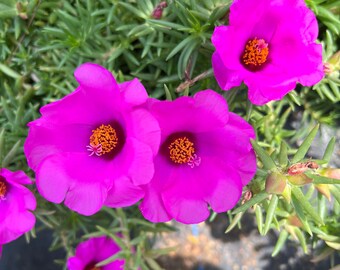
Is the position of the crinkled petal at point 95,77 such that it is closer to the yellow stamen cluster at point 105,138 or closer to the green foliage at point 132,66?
the yellow stamen cluster at point 105,138

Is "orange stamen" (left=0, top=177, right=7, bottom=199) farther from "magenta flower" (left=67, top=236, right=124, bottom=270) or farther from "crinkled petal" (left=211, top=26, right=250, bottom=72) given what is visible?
Result: "crinkled petal" (left=211, top=26, right=250, bottom=72)

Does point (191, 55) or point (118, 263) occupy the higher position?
point (191, 55)

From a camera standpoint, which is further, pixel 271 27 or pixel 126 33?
pixel 126 33

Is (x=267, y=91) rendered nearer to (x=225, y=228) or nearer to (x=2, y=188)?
(x=2, y=188)

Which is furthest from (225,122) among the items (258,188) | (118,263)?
(118,263)

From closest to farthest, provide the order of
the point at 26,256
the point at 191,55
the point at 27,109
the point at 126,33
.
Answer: the point at 191,55, the point at 126,33, the point at 27,109, the point at 26,256

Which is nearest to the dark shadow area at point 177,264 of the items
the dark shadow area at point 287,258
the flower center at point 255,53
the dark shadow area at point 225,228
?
the dark shadow area at point 225,228

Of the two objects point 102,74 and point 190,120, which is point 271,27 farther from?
point 102,74
